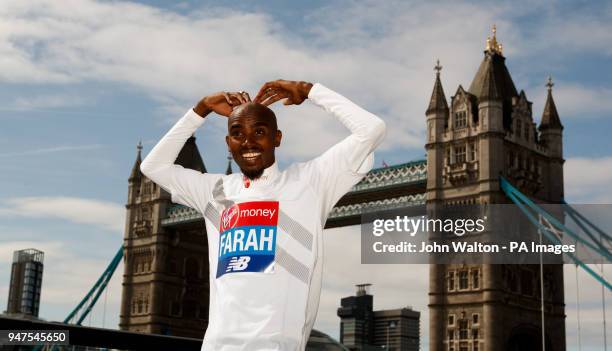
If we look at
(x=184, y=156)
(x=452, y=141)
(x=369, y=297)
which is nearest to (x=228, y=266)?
(x=452, y=141)

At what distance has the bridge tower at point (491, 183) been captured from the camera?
4025cm

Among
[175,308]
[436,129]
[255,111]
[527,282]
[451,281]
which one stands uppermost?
[436,129]

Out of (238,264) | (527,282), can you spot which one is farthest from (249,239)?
(527,282)

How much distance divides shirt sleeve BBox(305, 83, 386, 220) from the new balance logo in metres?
0.46

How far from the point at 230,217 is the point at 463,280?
3793cm

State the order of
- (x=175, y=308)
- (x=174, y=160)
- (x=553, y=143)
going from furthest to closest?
(x=175, y=308) < (x=553, y=143) < (x=174, y=160)

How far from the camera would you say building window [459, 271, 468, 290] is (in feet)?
135

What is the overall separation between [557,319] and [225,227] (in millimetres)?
41967

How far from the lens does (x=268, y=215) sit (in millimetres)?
4156

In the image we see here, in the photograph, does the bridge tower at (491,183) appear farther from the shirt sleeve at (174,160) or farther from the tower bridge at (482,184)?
the shirt sleeve at (174,160)

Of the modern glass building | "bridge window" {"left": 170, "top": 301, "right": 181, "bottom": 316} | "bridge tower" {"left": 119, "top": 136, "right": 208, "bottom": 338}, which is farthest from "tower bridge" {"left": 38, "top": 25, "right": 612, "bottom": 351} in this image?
the modern glass building

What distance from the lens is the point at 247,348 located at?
393 cm

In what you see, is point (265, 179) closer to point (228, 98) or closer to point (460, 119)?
point (228, 98)

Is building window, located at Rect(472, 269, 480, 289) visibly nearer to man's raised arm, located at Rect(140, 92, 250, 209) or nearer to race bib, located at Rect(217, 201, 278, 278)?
man's raised arm, located at Rect(140, 92, 250, 209)
